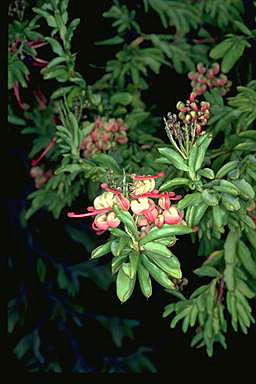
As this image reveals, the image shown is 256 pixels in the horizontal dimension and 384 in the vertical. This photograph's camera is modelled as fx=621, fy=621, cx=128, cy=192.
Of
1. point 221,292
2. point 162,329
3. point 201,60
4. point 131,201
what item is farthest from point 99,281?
point 131,201

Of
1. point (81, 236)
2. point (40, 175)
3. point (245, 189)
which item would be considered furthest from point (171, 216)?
point (81, 236)

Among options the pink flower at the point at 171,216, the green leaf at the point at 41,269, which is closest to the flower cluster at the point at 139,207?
the pink flower at the point at 171,216

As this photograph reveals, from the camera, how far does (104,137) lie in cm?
127

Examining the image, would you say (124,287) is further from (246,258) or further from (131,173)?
(246,258)

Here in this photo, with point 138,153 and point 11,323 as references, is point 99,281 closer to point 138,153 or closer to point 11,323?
point 11,323

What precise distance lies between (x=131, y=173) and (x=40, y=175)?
1.81 feet

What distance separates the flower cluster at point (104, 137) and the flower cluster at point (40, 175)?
304 mm

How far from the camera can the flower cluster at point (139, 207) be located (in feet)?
2.70

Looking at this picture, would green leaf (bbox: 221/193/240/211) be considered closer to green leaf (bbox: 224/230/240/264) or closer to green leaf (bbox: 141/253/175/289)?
green leaf (bbox: 141/253/175/289)

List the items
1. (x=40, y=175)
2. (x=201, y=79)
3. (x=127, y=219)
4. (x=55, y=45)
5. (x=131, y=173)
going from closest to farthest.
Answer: (x=127, y=219), (x=131, y=173), (x=55, y=45), (x=201, y=79), (x=40, y=175)

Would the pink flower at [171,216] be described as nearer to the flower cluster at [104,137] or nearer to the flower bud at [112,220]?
the flower bud at [112,220]

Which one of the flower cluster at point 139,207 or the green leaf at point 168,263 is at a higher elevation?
the flower cluster at point 139,207

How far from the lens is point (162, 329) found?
178 centimetres

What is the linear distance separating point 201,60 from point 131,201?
2.54 feet
